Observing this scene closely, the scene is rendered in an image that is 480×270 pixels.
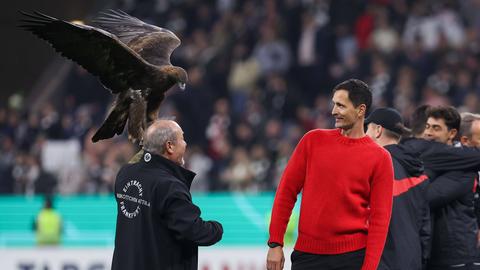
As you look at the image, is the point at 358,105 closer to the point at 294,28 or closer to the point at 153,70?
the point at 153,70

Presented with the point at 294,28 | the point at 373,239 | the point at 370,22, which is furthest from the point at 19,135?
the point at 373,239

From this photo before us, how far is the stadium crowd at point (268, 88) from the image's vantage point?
18.2 m

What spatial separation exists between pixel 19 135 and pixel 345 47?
20.5 ft

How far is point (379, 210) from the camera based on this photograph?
623 cm

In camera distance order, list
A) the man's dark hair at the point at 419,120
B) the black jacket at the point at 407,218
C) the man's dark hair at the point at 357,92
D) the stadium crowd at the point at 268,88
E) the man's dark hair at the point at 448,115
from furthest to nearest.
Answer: the stadium crowd at the point at 268,88
the man's dark hair at the point at 419,120
the man's dark hair at the point at 448,115
the black jacket at the point at 407,218
the man's dark hair at the point at 357,92

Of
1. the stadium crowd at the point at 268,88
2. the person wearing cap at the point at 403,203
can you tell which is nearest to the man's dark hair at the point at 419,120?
the person wearing cap at the point at 403,203

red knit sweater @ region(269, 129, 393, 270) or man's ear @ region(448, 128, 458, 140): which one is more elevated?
man's ear @ region(448, 128, 458, 140)

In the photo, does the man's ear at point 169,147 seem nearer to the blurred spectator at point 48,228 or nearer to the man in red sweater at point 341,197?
the man in red sweater at point 341,197

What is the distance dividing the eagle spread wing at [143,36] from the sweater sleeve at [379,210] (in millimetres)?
1928

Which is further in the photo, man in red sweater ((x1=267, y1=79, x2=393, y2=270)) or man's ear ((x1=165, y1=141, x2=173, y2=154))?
man's ear ((x1=165, y1=141, x2=173, y2=154))

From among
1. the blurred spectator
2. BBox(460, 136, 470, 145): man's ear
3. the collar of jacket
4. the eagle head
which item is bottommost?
the blurred spectator

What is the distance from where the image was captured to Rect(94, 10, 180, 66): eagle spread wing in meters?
7.63

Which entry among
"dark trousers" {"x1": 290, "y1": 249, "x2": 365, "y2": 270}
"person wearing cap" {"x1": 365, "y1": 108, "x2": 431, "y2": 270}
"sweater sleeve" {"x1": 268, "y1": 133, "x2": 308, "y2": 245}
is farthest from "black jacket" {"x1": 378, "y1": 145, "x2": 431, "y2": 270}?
"sweater sleeve" {"x1": 268, "y1": 133, "x2": 308, "y2": 245}

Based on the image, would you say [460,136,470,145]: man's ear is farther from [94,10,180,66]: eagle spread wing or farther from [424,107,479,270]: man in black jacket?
[94,10,180,66]: eagle spread wing
